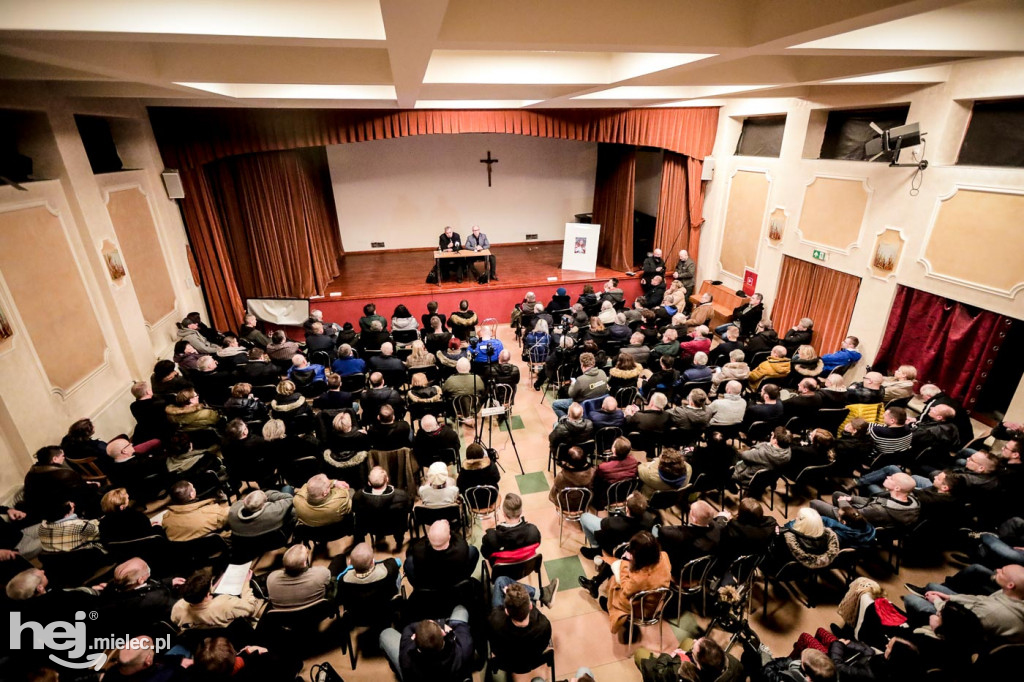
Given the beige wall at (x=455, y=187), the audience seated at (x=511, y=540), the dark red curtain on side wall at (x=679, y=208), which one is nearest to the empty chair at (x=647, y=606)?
the audience seated at (x=511, y=540)

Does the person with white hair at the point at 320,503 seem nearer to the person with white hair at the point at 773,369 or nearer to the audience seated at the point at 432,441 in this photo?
the audience seated at the point at 432,441

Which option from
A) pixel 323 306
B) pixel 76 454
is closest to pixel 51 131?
pixel 76 454

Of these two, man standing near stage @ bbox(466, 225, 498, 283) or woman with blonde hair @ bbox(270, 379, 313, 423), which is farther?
man standing near stage @ bbox(466, 225, 498, 283)

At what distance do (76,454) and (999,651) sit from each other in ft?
23.0

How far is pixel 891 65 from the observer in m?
4.15

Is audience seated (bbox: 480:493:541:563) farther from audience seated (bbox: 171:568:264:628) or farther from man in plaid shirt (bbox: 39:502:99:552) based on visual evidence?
man in plaid shirt (bbox: 39:502:99:552)

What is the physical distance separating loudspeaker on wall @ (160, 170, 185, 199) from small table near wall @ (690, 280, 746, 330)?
913 centimetres

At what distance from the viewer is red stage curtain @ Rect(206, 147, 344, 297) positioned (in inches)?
329

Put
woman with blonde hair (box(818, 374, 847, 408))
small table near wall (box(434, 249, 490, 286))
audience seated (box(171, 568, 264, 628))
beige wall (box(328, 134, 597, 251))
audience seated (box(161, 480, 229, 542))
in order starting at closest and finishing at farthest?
1. audience seated (box(171, 568, 264, 628))
2. audience seated (box(161, 480, 229, 542))
3. woman with blonde hair (box(818, 374, 847, 408))
4. small table near wall (box(434, 249, 490, 286))
5. beige wall (box(328, 134, 597, 251))

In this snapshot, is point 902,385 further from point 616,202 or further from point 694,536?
point 616,202

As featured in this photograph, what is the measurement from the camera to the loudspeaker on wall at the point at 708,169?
9.24m

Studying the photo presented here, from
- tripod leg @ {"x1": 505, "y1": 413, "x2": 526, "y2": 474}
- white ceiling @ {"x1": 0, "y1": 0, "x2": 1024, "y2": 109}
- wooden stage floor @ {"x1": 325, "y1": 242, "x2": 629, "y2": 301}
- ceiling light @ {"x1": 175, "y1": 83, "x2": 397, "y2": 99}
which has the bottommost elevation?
tripod leg @ {"x1": 505, "y1": 413, "x2": 526, "y2": 474}

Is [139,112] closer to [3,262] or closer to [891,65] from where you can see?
[3,262]

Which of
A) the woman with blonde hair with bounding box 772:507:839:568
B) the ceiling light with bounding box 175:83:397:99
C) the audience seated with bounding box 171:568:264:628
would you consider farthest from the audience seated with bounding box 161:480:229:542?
the woman with blonde hair with bounding box 772:507:839:568
